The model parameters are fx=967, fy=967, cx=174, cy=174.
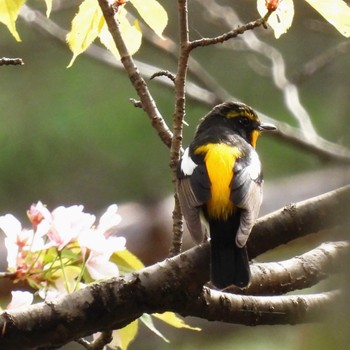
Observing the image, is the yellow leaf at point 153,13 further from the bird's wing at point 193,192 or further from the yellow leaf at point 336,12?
the bird's wing at point 193,192

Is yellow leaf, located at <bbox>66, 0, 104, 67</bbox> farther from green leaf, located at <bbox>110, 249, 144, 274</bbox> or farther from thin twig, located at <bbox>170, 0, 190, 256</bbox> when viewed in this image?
green leaf, located at <bbox>110, 249, 144, 274</bbox>

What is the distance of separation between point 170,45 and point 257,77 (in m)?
2.96

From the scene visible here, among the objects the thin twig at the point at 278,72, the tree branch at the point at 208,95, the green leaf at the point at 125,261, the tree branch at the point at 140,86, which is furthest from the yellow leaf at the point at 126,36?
the thin twig at the point at 278,72

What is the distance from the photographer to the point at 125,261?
2504 mm

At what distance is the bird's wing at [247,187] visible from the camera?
9.03ft

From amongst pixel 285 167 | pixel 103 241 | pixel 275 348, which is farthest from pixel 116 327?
pixel 285 167

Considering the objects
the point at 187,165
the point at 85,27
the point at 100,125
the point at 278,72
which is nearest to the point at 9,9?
the point at 85,27

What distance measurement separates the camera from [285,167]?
7395 mm

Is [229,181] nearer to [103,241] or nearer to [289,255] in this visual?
[103,241]

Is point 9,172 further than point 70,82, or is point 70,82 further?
point 70,82

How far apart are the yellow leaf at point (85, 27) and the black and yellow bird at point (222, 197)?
1.60ft

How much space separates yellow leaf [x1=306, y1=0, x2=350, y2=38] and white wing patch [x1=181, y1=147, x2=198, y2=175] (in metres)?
0.90

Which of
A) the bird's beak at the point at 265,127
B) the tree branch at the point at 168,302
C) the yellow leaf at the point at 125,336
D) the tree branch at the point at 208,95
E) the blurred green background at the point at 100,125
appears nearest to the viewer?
the tree branch at the point at 168,302

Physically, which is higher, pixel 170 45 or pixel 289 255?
pixel 170 45
